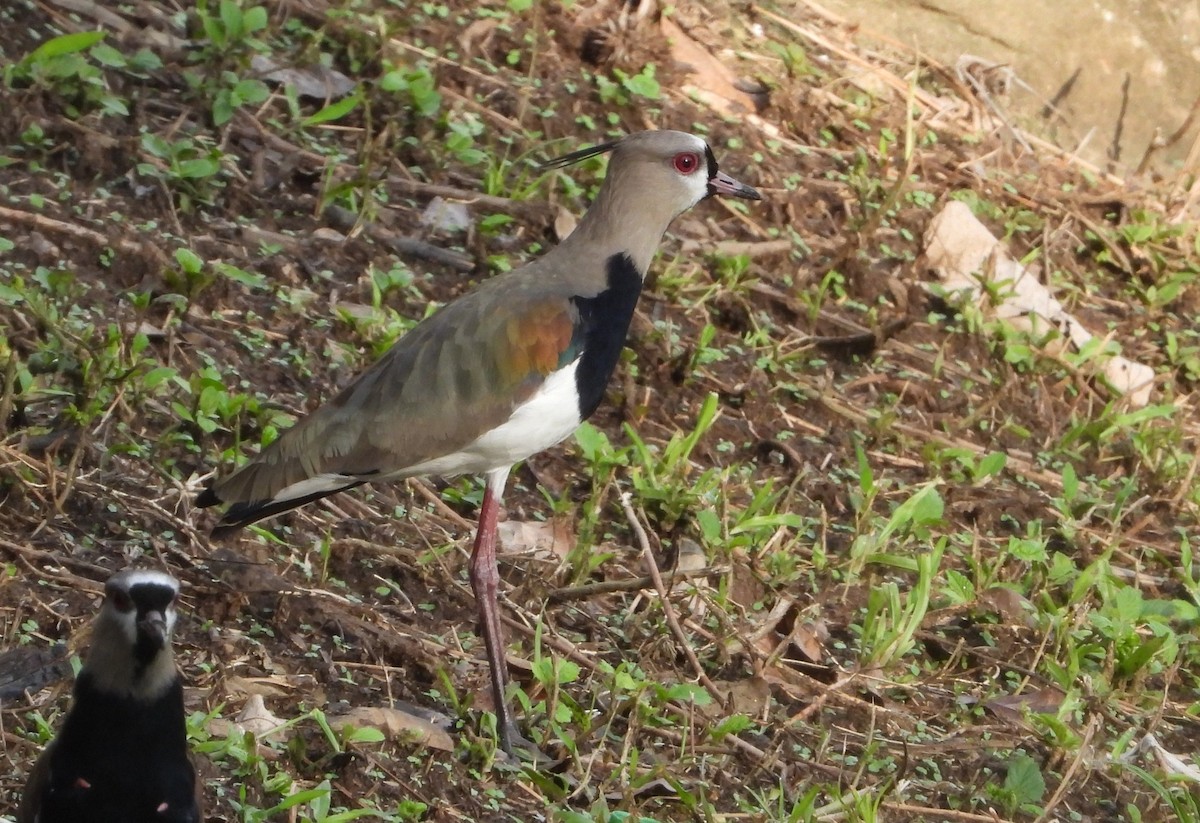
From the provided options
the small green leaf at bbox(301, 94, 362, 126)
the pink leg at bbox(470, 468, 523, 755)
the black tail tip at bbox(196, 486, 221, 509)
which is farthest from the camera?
the small green leaf at bbox(301, 94, 362, 126)

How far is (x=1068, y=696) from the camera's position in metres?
4.34

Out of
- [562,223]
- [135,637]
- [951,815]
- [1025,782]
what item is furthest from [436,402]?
[562,223]

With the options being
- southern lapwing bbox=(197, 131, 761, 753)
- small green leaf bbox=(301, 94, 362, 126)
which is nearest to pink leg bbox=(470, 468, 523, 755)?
southern lapwing bbox=(197, 131, 761, 753)

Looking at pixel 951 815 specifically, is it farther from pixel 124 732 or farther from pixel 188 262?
pixel 188 262

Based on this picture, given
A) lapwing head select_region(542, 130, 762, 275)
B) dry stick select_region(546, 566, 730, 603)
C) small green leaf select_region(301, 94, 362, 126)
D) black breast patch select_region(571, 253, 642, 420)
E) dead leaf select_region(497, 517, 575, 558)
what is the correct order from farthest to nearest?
1. small green leaf select_region(301, 94, 362, 126)
2. dead leaf select_region(497, 517, 575, 558)
3. lapwing head select_region(542, 130, 762, 275)
4. dry stick select_region(546, 566, 730, 603)
5. black breast patch select_region(571, 253, 642, 420)

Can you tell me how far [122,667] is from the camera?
9.59ft

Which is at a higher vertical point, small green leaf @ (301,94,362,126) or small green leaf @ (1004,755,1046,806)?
small green leaf @ (1004,755,1046,806)

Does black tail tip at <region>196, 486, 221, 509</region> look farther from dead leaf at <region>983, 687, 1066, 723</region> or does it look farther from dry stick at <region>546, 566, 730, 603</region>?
dead leaf at <region>983, 687, 1066, 723</region>

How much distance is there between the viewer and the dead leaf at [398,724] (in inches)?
148

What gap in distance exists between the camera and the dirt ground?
3.97m

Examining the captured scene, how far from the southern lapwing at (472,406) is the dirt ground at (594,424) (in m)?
0.25

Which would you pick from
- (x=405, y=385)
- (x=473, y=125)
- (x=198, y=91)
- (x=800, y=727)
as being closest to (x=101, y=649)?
(x=405, y=385)

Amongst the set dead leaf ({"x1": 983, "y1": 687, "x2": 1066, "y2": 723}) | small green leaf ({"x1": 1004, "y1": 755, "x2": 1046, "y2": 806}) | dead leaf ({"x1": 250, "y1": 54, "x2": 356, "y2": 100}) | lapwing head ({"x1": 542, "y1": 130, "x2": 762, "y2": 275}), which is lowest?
dead leaf ({"x1": 250, "y1": 54, "x2": 356, "y2": 100})

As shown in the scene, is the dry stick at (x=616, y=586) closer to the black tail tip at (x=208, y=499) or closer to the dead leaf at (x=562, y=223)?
the black tail tip at (x=208, y=499)
